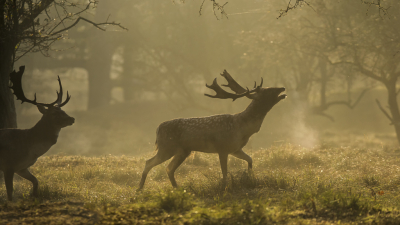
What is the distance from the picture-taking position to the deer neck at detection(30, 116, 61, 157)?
684cm

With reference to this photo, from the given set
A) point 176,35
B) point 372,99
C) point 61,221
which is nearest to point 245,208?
point 61,221

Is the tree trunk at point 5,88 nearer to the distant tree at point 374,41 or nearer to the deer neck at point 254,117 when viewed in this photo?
the deer neck at point 254,117

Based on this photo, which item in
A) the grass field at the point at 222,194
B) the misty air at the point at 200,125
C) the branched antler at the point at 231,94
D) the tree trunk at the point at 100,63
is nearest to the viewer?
the grass field at the point at 222,194

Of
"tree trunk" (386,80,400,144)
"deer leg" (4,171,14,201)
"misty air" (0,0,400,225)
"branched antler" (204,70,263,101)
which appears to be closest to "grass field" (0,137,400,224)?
"misty air" (0,0,400,225)

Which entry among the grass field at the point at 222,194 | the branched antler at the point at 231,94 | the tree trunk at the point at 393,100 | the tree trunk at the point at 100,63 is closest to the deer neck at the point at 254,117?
the branched antler at the point at 231,94

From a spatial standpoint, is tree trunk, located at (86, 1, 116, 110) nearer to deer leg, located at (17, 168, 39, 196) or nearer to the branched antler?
the branched antler

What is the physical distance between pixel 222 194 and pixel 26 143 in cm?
375

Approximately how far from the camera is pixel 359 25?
52.2ft

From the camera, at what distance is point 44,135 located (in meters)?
6.92

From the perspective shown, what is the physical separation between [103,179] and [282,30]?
590 inches

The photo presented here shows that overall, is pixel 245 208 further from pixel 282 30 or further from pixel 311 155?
pixel 282 30

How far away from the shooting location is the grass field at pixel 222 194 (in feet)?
14.6

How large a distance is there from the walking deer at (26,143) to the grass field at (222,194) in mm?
518

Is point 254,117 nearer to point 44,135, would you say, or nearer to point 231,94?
point 231,94
